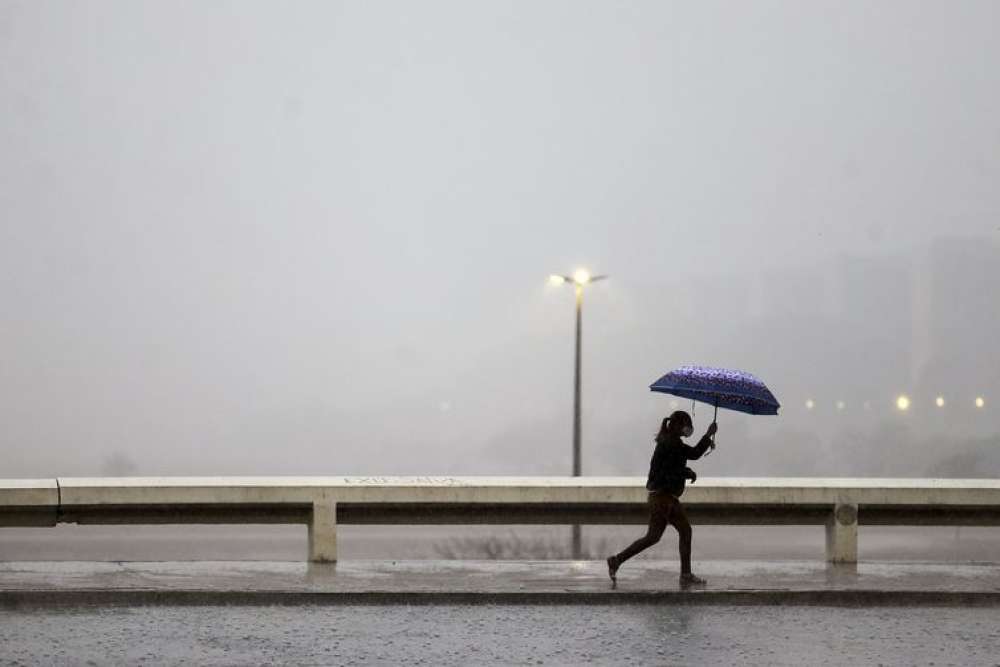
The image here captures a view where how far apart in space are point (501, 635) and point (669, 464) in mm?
3461

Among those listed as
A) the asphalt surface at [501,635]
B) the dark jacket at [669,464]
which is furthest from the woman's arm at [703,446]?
the asphalt surface at [501,635]

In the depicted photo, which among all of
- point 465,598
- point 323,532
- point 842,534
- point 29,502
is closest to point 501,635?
point 465,598

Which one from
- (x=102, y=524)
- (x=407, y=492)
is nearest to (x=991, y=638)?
(x=407, y=492)

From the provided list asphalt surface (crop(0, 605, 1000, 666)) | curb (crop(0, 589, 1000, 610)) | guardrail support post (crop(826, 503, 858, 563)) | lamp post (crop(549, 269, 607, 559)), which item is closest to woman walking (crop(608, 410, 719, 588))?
curb (crop(0, 589, 1000, 610))

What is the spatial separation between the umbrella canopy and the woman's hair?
0.57ft

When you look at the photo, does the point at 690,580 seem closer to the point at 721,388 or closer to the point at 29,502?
the point at 721,388

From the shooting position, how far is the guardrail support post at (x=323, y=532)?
15.1 meters

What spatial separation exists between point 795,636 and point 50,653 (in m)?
5.07

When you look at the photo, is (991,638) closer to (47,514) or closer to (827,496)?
(827,496)

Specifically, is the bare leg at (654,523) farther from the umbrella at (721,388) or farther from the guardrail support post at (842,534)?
the guardrail support post at (842,534)

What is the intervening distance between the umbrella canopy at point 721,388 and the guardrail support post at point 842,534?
2505mm

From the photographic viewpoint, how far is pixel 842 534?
51.8 ft

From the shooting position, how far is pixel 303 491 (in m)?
15.0

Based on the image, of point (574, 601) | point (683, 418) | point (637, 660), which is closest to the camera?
point (637, 660)
